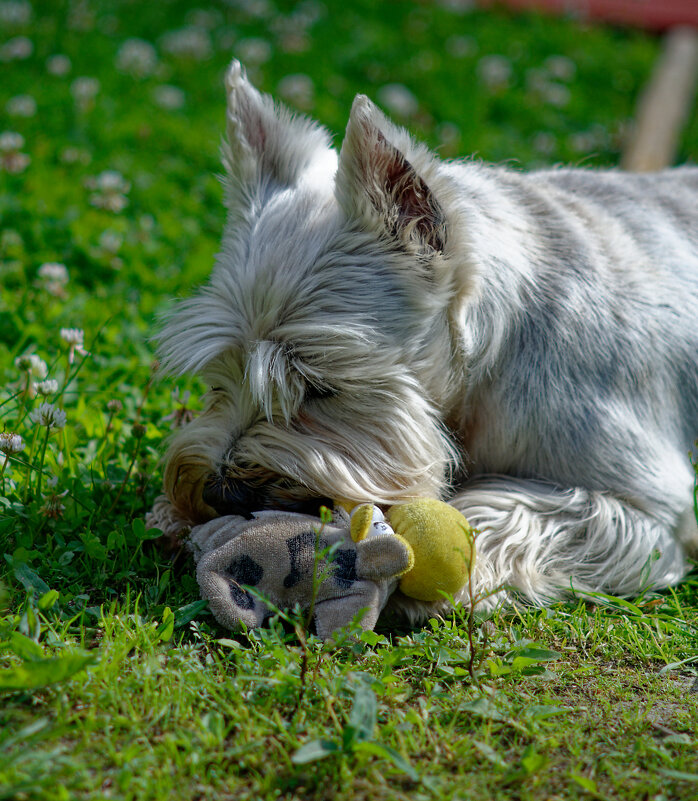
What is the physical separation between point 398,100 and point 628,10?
21.3ft

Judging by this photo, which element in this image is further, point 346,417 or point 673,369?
point 673,369

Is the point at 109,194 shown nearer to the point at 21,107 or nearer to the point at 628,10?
the point at 21,107

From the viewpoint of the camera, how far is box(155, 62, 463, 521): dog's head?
127 inches

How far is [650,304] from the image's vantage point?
12.6 ft

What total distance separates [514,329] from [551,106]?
7.32 meters

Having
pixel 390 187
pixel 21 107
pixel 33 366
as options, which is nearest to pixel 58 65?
pixel 21 107

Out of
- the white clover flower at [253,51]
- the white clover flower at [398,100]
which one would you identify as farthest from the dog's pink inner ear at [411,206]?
the white clover flower at [253,51]

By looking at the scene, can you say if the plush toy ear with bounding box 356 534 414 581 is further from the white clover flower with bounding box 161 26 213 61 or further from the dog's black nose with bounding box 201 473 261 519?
the white clover flower with bounding box 161 26 213 61

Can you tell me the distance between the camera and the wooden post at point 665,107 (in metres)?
8.63

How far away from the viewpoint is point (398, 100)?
9297 millimetres

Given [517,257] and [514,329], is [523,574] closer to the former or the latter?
[514,329]

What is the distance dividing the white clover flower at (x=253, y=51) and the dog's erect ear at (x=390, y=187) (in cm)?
734

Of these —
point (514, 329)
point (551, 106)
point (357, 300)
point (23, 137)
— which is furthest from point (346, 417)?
point (551, 106)

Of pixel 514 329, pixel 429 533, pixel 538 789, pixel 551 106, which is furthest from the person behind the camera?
pixel 551 106
